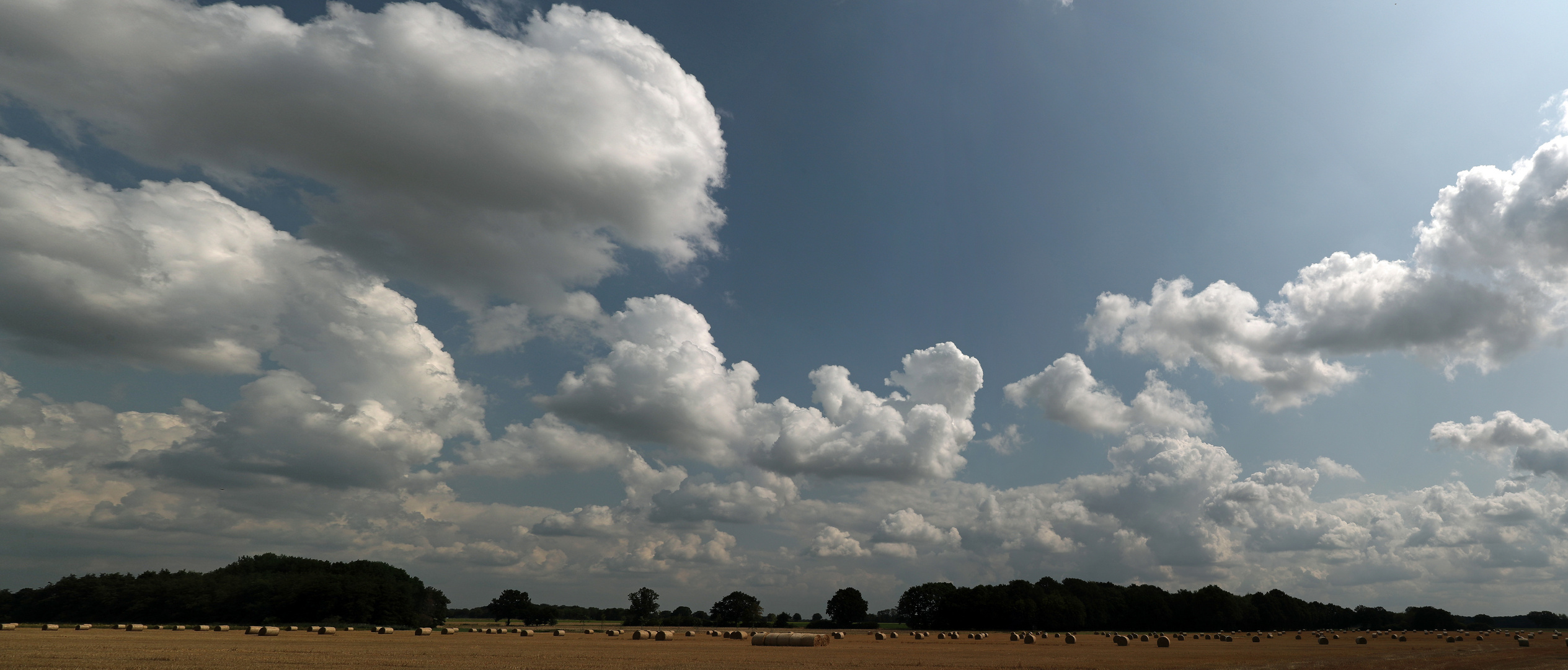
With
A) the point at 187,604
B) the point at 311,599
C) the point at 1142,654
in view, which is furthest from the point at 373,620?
the point at 1142,654

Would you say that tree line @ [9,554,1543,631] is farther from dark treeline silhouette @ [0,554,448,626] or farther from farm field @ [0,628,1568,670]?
farm field @ [0,628,1568,670]

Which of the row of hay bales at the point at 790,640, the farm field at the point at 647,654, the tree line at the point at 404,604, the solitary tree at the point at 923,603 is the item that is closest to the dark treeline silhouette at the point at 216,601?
the tree line at the point at 404,604

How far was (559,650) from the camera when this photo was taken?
5353 cm

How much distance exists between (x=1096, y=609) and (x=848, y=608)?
59980 millimetres

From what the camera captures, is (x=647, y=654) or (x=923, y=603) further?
(x=923, y=603)

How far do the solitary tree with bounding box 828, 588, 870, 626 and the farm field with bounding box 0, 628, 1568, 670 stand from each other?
114808 millimetres

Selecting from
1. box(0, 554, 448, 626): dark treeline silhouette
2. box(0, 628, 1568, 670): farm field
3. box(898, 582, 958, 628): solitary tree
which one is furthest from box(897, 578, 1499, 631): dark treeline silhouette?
box(0, 554, 448, 626): dark treeline silhouette

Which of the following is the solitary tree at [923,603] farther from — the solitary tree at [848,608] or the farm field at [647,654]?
the farm field at [647,654]

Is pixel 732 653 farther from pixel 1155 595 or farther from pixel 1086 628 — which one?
pixel 1155 595

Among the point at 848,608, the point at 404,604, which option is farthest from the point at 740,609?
the point at 404,604

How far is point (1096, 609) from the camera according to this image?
179 m

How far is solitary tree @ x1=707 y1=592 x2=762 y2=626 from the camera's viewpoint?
640 ft

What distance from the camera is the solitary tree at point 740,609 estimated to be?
640 ft

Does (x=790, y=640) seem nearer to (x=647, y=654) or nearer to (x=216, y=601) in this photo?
(x=647, y=654)
